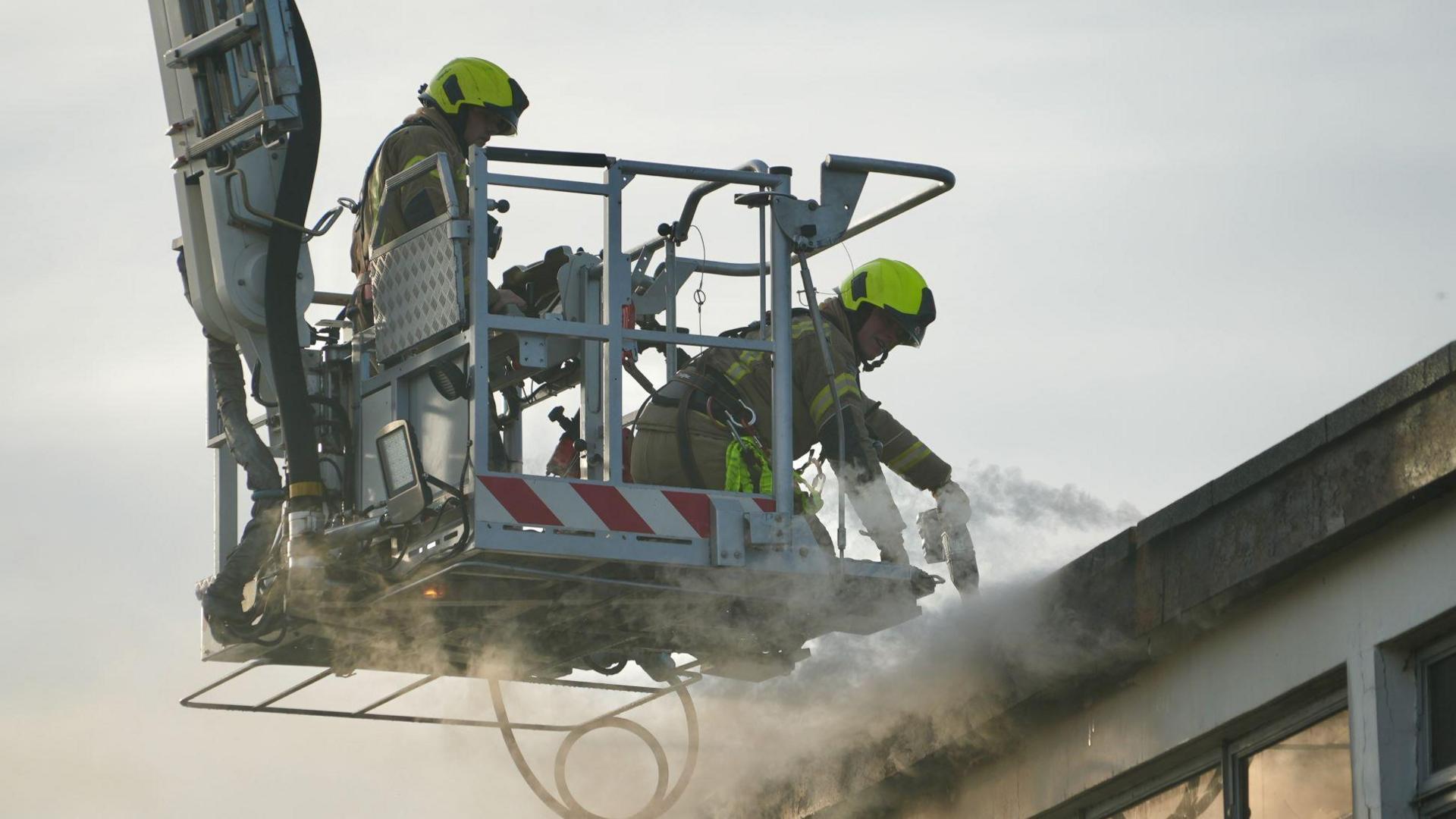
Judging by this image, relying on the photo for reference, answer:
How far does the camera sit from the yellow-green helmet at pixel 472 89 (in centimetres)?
1046

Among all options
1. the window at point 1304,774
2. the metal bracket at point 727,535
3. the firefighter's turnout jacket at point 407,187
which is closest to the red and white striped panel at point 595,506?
the metal bracket at point 727,535

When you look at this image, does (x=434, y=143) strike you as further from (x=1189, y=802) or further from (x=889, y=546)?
(x=1189, y=802)

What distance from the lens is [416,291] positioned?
32.1 feet

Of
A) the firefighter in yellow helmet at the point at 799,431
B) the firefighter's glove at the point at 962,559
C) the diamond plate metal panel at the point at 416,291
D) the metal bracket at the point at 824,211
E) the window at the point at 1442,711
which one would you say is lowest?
the window at the point at 1442,711

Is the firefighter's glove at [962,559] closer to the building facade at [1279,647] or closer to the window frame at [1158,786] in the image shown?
the building facade at [1279,647]

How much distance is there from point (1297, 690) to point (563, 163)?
3659mm


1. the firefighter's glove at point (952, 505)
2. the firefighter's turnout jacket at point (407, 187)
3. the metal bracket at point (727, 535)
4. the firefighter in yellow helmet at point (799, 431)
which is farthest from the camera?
the firefighter's glove at point (952, 505)

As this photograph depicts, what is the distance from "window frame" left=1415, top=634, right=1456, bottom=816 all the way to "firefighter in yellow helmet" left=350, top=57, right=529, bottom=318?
4.11m

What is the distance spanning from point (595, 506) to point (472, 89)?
7.46 feet

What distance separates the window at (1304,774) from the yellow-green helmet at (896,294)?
2.91 meters

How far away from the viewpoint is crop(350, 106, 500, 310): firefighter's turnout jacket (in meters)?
9.88

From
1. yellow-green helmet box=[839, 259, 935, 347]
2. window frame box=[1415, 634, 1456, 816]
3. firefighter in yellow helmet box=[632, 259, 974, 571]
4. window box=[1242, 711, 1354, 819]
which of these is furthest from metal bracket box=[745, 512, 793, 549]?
window frame box=[1415, 634, 1456, 816]

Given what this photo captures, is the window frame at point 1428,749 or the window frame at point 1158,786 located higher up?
the window frame at point 1428,749

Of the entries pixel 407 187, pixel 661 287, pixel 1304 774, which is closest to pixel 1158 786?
pixel 1304 774
